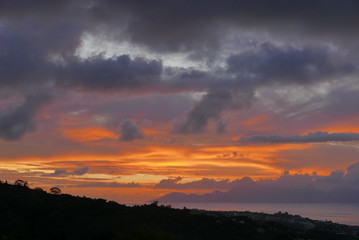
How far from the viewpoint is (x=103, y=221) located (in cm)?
4000

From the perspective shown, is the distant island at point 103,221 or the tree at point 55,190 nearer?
the distant island at point 103,221

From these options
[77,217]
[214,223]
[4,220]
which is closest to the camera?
[4,220]

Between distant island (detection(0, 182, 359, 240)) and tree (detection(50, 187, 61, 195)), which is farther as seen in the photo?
tree (detection(50, 187, 61, 195))

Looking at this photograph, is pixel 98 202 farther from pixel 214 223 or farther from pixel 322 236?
pixel 322 236

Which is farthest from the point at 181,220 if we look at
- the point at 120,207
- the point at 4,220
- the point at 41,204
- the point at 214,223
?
the point at 4,220

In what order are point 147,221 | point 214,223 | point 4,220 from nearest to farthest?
→ point 4,220 → point 147,221 → point 214,223

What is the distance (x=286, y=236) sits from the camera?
43094mm

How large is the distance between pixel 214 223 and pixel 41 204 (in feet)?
60.4

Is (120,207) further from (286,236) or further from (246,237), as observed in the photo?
(286,236)

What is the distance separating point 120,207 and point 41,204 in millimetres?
8539

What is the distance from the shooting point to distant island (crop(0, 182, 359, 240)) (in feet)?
120

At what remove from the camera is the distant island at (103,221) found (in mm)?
36625

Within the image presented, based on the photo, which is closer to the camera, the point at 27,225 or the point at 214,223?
the point at 27,225

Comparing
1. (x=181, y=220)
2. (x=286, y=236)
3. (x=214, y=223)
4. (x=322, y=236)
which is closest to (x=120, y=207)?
(x=181, y=220)
